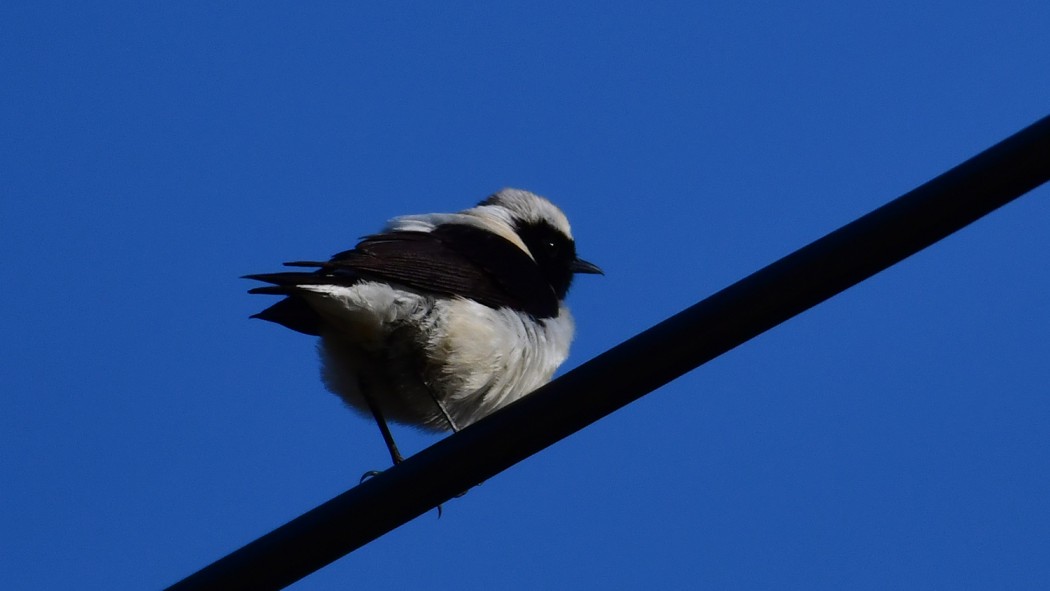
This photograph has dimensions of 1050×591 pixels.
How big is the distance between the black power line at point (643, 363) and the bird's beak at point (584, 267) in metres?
4.45

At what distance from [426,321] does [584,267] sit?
8.13 ft

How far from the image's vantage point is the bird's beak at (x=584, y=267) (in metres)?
8.12

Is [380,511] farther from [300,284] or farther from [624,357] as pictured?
[300,284]

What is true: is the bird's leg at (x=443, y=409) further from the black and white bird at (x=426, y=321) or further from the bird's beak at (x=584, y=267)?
the bird's beak at (x=584, y=267)

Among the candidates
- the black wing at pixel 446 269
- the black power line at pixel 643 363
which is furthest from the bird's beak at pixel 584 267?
the black power line at pixel 643 363

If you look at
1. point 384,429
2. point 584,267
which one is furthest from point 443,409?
point 584,267

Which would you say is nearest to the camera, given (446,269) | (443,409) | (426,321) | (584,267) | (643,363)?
(643,363)

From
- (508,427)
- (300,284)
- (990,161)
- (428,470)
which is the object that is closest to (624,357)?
(508,427)

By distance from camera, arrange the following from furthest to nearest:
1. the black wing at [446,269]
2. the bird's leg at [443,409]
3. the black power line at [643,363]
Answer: the bird's leg at [443,409] → the black wing at [446,269] → the black power line at [643,363]

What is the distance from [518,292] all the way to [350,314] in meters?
1.08

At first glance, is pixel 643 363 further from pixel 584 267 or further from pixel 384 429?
pixel 584 267

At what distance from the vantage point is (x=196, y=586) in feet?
11.5

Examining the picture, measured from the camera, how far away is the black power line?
2.92 metres

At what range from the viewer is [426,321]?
19.1 ft
